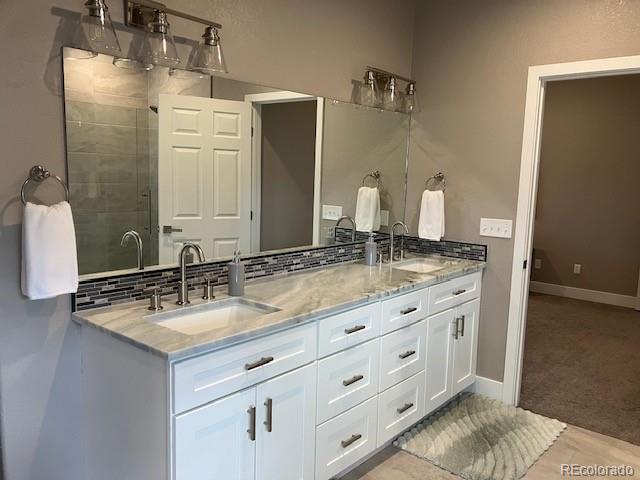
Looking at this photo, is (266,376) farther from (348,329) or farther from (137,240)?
(137,240)

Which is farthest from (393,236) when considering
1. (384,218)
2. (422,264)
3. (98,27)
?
(98,27)

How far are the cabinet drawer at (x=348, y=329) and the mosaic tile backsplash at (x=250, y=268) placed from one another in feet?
1.88

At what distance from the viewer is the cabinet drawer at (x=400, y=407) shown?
2.58m

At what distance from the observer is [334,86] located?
299 cm

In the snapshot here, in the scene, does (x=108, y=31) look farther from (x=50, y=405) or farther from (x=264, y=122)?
(x=50, y=405)

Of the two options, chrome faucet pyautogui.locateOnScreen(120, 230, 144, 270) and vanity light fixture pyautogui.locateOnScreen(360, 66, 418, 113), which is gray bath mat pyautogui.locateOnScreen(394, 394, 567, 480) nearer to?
chrome faucet pyautogui.locateOnScreen(120, 230, 144, 270)

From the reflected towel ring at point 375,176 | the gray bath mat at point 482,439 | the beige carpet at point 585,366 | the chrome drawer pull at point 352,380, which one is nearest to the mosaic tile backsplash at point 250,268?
the reflected towel ring at point 375,176

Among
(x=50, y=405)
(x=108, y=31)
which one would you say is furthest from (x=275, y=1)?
(x=50, y=405)

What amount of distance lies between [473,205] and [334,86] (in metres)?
1.18

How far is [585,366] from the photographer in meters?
4.04

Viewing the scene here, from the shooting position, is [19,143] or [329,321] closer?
[19,143]

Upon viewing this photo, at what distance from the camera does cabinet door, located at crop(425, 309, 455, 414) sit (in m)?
2.88

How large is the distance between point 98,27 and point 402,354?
1972 mm

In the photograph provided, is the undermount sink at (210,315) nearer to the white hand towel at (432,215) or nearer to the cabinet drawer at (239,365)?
the cabinet drawer at (239,365)
